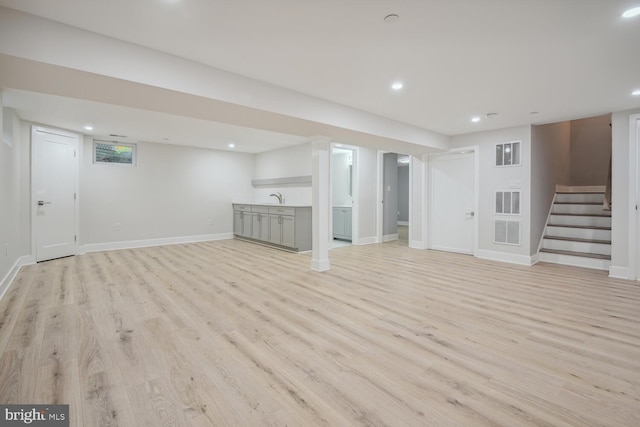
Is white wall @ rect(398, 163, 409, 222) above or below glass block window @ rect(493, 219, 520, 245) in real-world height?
above

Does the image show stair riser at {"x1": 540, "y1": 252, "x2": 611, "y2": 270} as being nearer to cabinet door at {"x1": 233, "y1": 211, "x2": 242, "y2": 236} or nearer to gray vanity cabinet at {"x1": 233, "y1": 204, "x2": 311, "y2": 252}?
gray vanity cabinet at {"x1": 233, "y1": 204, "x2": 311, "y2": 252}

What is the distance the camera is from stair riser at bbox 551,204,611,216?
5.64 meters

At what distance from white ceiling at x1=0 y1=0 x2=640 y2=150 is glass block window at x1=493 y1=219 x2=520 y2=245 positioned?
7.60 feet

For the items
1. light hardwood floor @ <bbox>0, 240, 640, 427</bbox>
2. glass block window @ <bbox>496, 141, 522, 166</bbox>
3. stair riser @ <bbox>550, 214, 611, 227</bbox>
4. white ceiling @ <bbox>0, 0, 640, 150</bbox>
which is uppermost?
white ceiling @ <bbox>0, 0, 640, 150</bbox>

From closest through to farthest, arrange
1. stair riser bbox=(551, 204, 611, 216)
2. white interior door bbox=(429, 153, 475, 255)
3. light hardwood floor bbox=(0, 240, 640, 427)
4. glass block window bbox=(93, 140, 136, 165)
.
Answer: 1. light hardwood floor bbox=(0, 240, 640, 427)
2. stair riser bbox=(551, 204, 611, 216)
3. white interior door bbox=(429, 153, 475, 255)
4. glass block window bbox=(93, 140, 136, 165)

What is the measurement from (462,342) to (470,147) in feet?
15.3

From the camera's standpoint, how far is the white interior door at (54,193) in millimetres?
5125

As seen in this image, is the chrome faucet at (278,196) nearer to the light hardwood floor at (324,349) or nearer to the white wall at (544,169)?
the light hardwood floor at (324,349)

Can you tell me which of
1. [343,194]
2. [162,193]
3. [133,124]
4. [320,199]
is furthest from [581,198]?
[162,193]

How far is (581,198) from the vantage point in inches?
237

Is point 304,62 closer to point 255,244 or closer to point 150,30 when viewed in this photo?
point 150,30

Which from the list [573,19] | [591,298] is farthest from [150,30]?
[591,298]

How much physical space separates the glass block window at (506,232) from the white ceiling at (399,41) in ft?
7.60

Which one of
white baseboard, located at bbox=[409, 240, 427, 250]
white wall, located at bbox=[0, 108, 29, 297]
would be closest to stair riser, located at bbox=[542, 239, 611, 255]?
white baseboard, located at bbox=[409, 240, 427, 250]
